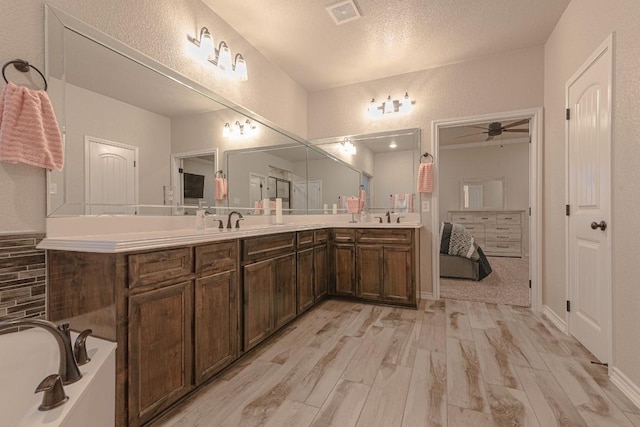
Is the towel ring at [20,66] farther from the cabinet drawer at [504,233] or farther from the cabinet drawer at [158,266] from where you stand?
the cabinet drawer at [504,233]

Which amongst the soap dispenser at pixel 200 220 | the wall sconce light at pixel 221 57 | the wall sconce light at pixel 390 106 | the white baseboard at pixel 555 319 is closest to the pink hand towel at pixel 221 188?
the soap dispenser at pixel 200 220

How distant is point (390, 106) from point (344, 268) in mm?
2092

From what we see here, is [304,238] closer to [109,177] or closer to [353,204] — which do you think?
[353,204]

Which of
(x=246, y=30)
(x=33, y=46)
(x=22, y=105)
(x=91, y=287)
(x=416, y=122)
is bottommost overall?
(x=91, y=287)

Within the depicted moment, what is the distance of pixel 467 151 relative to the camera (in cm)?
712

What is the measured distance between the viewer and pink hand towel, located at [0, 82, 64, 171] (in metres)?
1.27

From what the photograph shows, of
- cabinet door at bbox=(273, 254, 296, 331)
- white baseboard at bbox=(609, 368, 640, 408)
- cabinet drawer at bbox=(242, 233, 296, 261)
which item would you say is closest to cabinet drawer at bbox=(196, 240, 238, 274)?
cabinet drawer at bbox=(242, 233, 296, 261)

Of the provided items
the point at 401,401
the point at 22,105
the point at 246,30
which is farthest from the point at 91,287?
the point at 246,30

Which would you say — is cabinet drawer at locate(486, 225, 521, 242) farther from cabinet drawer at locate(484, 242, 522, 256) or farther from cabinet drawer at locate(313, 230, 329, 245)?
cabinet drawer at locate(313, 230, 329, 245)

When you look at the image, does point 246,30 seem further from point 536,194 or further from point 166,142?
point 536,194

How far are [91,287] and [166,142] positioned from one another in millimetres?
1111

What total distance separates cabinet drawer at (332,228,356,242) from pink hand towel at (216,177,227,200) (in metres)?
1.33

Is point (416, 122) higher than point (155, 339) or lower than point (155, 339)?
higher

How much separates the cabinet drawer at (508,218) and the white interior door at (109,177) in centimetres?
728
